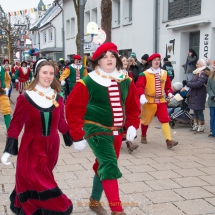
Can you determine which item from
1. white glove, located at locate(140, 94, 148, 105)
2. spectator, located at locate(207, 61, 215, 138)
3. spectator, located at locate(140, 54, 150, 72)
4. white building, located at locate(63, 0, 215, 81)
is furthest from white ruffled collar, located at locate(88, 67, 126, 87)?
white building, located at locate(63, 0, 215, 81)

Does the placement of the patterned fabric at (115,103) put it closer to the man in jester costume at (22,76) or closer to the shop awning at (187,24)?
the shop awning at (187,24)

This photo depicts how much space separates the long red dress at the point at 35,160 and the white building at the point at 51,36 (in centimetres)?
2929

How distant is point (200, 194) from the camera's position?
443 cm

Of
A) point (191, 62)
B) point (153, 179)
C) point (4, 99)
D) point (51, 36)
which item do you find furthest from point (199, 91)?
point (51, 36)

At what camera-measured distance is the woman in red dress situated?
3.24 m

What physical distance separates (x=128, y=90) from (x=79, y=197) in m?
1.44

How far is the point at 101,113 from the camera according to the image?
3.67 metres

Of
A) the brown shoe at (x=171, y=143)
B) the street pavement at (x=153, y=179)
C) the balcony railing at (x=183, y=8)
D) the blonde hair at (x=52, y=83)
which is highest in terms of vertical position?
the balcony railing at (x=183, y=8)

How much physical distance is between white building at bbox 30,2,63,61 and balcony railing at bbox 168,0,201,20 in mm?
18631

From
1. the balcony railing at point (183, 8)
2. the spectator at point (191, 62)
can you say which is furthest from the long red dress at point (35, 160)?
the balcony railing at point (183, 8)

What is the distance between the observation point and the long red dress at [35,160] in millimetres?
3230

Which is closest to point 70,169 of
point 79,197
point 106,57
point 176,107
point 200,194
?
point 79,197

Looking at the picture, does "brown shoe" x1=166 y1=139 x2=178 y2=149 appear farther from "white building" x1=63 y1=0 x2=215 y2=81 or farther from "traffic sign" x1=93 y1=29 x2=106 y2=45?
"traffic sign" x1=93 y1=29 x2=106 y2=45

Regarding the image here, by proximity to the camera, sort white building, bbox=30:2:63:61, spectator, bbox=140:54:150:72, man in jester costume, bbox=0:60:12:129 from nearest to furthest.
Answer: man in jester costume, bbox=0:60:12:129 → spectator, bbox=140:54:150:72 → white building, bbox=30:2:63:61
